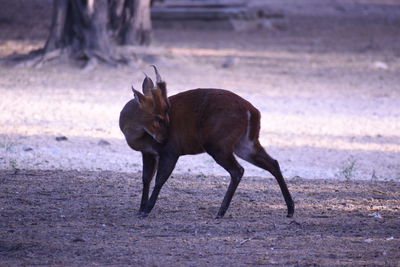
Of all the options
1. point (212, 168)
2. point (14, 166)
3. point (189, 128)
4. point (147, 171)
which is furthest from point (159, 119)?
point (212, 168)

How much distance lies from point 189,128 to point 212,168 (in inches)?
126

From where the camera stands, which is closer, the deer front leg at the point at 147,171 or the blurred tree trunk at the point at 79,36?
the deer front leg at the point at 147,171

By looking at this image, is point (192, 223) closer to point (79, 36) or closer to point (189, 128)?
point (189, 128)

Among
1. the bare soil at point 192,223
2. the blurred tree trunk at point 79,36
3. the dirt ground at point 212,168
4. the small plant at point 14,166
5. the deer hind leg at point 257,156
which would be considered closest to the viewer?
the bare soil at point 192,223

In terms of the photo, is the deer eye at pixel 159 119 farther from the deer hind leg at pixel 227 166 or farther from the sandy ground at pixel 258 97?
the sandy ground at pixel 258 97

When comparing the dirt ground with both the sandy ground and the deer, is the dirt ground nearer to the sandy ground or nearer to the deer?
the sandy ground

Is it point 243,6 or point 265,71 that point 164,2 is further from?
point 265,71

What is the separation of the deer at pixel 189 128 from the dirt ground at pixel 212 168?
39 cm

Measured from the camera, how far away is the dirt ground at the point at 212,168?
224 inches

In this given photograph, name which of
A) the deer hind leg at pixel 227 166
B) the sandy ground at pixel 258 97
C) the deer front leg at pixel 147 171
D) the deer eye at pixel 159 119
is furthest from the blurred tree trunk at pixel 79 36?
the deer hind leg at pixel 227 166

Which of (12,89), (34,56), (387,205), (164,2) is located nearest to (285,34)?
(164,2)

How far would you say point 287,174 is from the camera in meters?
9.39

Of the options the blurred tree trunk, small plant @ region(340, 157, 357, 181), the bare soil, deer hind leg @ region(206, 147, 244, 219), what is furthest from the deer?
the blurred tree trunk

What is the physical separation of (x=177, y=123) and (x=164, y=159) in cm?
33
